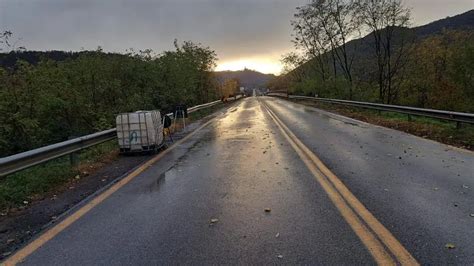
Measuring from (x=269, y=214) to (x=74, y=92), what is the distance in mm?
14582

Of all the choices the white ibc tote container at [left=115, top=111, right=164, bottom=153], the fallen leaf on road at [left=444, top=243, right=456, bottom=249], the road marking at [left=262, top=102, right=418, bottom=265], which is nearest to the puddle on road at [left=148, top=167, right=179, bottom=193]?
the white ibc tote container at [left=115, top=111, right=164, bottom=153]

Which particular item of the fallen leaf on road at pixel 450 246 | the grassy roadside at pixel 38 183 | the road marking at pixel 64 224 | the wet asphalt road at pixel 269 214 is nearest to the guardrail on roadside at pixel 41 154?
the grassy roadside at pixel 38 183

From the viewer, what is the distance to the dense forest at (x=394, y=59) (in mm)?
33156

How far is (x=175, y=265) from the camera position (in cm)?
397

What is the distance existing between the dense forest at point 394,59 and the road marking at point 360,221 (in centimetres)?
2721

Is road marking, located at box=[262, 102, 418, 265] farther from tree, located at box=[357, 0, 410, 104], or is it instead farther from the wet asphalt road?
tree, located at box=[357, 0, 410, 104]

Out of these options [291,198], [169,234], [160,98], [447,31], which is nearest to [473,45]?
[447,31]

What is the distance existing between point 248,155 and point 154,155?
265 centimetres

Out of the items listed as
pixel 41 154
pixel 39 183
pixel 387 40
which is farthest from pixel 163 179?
pixel 387 40

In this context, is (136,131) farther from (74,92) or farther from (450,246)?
(450,246)

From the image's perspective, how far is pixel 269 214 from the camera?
5547 millimetres

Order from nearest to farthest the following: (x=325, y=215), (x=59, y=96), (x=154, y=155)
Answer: (x=325, y=215) → (x=154, y=155) → (x=59, y=96)

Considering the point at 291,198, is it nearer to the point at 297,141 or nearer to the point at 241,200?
the point at 241,200

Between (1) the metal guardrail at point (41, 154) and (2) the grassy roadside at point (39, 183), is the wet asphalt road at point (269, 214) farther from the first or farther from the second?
(1) the metal guardrail at point (41, 154)
